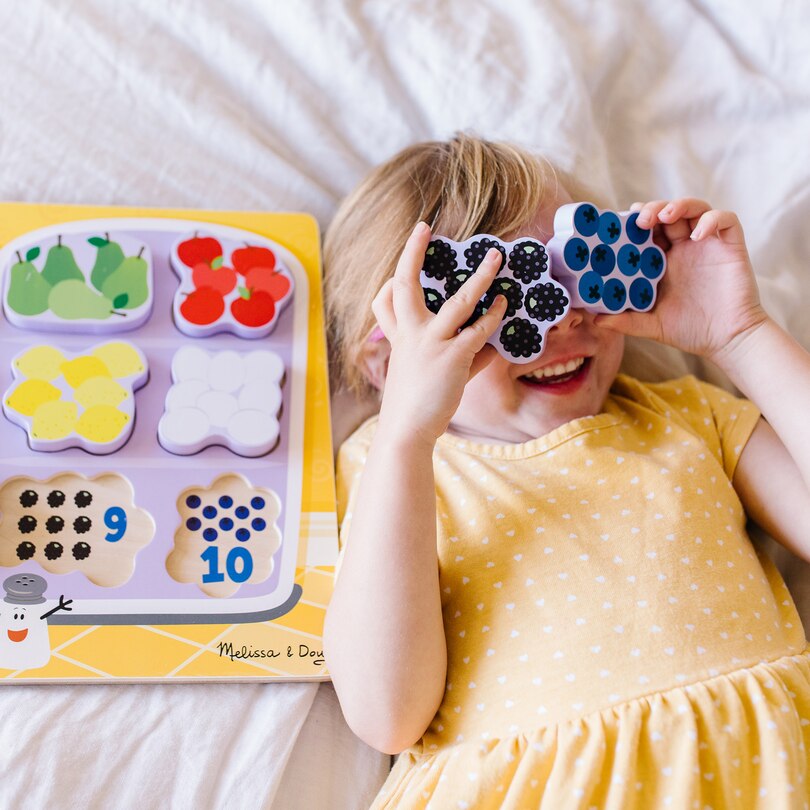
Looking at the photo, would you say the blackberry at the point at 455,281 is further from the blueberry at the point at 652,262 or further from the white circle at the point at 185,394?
the white circle at the point at 185,394

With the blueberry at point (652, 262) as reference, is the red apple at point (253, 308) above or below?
below

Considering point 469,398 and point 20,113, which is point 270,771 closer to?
point 469,398

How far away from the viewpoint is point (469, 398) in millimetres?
870

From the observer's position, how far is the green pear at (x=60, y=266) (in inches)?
38.1

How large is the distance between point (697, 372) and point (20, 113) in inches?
31.0

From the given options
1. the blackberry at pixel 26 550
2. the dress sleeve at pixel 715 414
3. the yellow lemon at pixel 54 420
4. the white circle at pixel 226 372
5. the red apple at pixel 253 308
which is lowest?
the blackberry at pixel 26 550

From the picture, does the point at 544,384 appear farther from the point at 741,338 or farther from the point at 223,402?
the point at 223,402

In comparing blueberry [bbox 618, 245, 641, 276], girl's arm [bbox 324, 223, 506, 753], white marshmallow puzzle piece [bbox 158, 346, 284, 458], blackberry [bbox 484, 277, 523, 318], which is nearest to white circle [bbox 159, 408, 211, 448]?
white marshmallow puzzle piece [bbox 158, 346, 284, 458]

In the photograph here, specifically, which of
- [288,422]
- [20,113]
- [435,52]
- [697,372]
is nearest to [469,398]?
[288,422]

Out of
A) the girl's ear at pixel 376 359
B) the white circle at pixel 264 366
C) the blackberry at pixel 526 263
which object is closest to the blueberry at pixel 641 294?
the blackberry at pixel 526 263

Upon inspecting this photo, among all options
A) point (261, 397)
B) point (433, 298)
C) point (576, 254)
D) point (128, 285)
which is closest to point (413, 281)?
point (433, 298)

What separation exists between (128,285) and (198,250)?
82 mm

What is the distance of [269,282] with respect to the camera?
1006 millimetres

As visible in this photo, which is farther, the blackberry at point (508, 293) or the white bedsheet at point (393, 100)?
the white bedsheet at point (393, 100)
